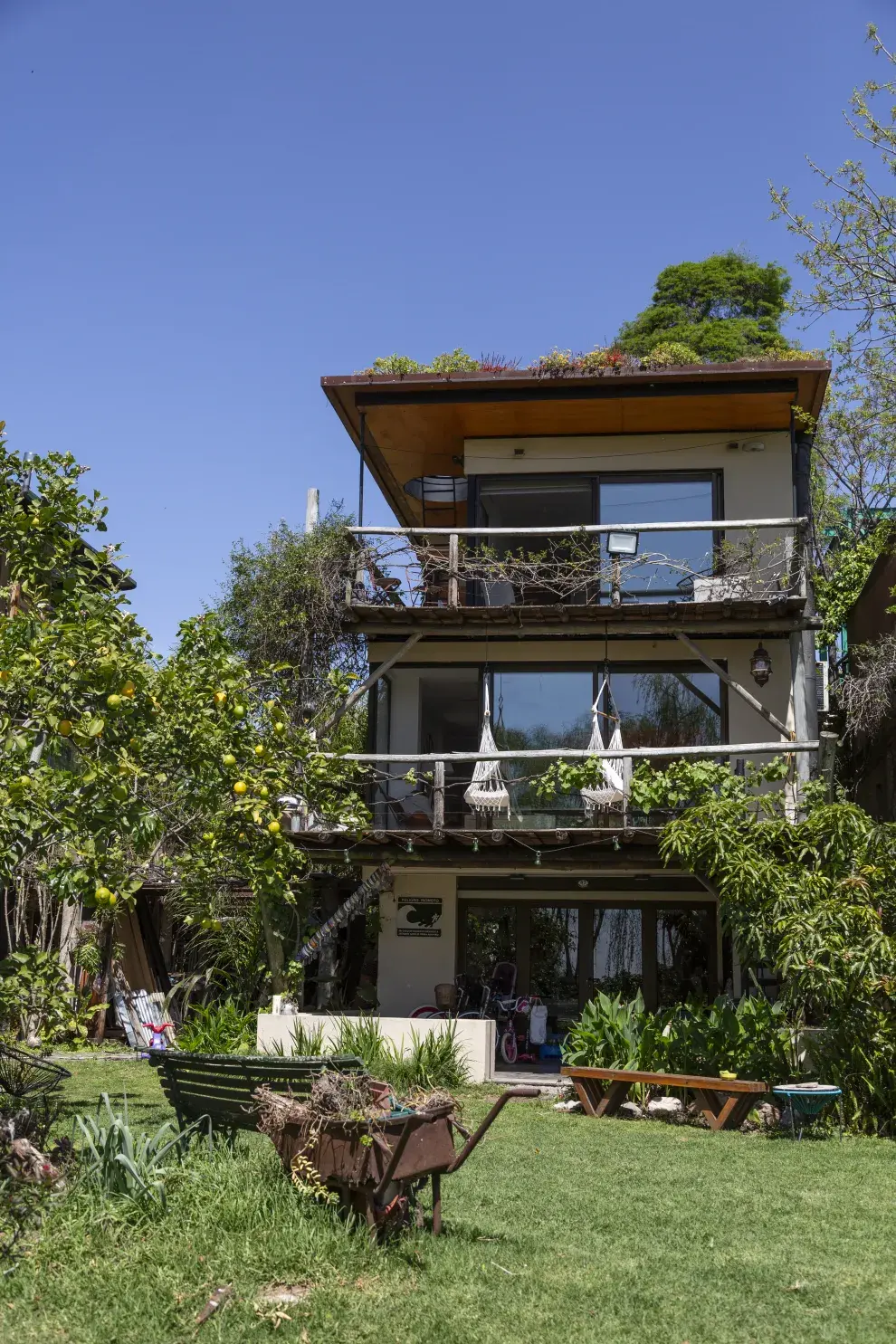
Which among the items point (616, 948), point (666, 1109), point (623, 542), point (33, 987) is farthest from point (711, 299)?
point (33, 987)

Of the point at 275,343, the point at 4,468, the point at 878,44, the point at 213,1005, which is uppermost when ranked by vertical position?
the point at 878,44

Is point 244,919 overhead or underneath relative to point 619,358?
underneath

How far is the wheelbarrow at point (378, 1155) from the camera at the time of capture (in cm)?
595

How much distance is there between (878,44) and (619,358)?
5.03 meters

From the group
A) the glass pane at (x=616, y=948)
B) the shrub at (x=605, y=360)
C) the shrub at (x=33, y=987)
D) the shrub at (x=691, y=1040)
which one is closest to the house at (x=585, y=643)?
the glass pane at (x=616, y=948)

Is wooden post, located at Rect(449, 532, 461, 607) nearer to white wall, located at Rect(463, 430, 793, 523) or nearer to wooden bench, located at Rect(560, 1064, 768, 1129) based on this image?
white wall, located at Rect(463, 430, 793, 523)

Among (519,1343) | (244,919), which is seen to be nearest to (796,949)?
(519,1343)

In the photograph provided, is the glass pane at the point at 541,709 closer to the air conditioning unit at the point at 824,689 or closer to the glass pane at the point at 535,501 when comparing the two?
the glass pane at the point at 535,501

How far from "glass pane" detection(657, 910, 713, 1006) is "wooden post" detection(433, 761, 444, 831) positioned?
11.4ft

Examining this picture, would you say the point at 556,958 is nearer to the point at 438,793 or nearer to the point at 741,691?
the point at 438,793

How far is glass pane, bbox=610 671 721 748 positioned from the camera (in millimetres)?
17344

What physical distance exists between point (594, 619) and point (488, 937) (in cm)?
469

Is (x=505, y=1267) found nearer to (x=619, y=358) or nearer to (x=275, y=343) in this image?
(x=275, y=343)

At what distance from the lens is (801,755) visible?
1616cm
